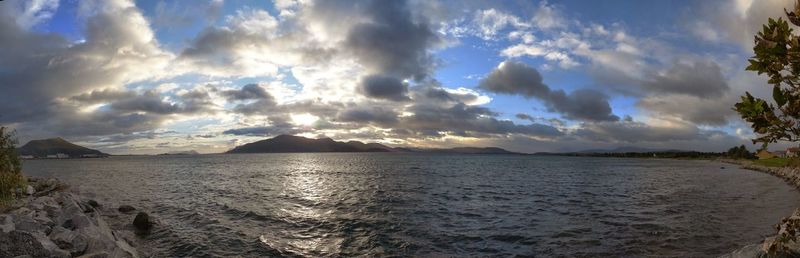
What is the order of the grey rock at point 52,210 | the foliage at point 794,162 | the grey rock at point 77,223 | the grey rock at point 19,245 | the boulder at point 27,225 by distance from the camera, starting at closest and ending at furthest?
the foliage at point 794,162, the grey rock at point 19,245, the boulder at point 27,225, the grey rock at point 77,223, the grey rock at point 52,210

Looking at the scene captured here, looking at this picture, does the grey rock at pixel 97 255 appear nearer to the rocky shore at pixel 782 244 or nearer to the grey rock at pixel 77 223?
the grey rock at pixel 77 223

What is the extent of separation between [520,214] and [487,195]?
13646mm

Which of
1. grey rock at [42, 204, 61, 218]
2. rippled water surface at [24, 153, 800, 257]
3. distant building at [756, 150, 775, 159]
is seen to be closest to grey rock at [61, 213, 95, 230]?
grey rock at [42, 204, 61, 218]

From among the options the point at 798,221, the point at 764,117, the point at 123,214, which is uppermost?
the point at 764,117

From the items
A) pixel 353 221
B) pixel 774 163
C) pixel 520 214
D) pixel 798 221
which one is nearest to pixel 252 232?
pixel 353 221

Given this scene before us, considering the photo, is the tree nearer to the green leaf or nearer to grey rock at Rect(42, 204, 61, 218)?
the green leaf

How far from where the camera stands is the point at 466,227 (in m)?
27.0

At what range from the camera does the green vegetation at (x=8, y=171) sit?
989 inches

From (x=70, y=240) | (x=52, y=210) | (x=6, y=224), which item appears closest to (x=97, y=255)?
(x=70, y=240)

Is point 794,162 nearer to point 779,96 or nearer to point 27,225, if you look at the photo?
point 779,96

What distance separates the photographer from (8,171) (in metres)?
29.8

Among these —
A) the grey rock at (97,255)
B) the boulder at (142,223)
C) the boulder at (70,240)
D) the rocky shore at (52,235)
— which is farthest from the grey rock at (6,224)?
the boulder at (142,223)

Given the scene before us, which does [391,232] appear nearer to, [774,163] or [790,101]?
[790,101]

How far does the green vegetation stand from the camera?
25.1 meters
